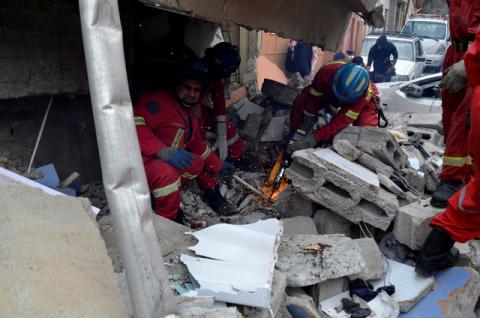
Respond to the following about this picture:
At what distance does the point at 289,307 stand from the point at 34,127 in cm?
274

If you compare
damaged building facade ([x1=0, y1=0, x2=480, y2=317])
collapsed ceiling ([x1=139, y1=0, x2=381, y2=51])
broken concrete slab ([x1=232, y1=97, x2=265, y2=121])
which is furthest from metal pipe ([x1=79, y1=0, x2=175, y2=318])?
broken concrete slab ([x1=232, y1=97, x2=265, y2=121])

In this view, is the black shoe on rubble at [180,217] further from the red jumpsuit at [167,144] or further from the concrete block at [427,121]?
the concrete block at [427,121]

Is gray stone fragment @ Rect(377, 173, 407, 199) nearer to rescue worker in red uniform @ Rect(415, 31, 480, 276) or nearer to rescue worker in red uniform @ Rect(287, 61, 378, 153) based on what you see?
rescue worker in red uniform @ Rect(415, 31, 480, 276)

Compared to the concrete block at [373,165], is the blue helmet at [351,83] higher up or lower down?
higher up

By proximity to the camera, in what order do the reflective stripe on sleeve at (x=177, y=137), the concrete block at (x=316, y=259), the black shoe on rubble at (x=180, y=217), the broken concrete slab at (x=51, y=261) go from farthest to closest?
the reflective stripe on sleeve at (x=177, y=137)
the black shoe on rubble at (x=180, y=217)
the concrete block at (x=316, y=259)
the broken concrete slab at (x=51, y=261)

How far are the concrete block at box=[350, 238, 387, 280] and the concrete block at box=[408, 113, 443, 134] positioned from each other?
12.9 feet

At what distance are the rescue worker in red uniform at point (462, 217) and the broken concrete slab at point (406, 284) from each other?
0.07 metres

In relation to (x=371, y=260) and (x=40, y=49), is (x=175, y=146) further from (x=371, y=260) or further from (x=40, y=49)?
(x=371, y=260)

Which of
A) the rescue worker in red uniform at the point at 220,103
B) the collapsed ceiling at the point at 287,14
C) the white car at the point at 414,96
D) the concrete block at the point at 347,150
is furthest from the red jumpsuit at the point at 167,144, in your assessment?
the white car at the point at 414,96

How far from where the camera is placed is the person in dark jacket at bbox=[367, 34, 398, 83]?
12312mm

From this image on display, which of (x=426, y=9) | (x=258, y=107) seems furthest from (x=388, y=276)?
(x=426, y=9)

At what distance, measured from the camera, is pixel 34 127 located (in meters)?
3.95

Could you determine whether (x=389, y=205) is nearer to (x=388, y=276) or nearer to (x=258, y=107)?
(x=388, y=276)

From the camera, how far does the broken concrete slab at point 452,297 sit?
10.3 ft
